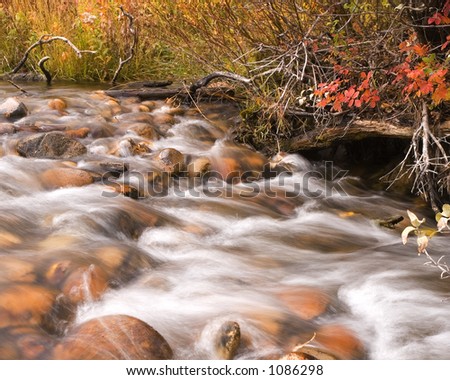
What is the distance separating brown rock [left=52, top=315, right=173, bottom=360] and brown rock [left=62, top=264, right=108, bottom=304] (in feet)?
0.87

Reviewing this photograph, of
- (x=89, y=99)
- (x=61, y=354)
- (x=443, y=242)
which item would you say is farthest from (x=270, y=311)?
(x=89, y=99)

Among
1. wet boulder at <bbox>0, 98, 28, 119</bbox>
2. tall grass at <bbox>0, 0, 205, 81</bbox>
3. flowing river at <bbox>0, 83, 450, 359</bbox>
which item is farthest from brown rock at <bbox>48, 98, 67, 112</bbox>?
tall grass at <bbox>0, 0, 205, 81</bbox>

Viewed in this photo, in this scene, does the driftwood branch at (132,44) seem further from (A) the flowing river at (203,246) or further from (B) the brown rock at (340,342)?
(B) the brown rock at (340,342)

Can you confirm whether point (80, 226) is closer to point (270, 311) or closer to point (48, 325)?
point (48, 325)

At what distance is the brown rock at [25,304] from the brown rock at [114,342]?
0.17 meters

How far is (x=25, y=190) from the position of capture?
3717 millimetres

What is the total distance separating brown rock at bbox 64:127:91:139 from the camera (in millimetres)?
4762

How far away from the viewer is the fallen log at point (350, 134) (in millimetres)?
4109

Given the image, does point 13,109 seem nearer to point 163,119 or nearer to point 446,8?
point 163,119

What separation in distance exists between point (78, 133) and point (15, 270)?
2.42m

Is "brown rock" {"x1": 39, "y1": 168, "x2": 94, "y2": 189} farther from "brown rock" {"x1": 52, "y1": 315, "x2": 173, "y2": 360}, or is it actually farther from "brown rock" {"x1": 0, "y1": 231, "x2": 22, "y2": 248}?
"brown rock" {"x1": 52, "y1": 315, "x2": 173, "y2": 360}

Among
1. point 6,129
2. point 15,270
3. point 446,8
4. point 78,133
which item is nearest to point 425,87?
point 446,8

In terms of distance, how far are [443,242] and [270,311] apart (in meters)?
1.66

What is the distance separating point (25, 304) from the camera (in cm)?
230
